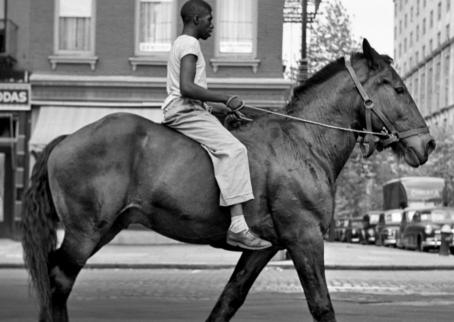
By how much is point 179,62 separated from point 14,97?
77.7 ft

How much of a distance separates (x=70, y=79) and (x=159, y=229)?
77.7 feet

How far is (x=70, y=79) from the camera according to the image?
30.4 meters

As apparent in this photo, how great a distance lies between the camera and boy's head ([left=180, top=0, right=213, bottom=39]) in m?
7.50

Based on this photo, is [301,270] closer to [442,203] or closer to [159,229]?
[159,229]

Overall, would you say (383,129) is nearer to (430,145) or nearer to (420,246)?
(430,145)

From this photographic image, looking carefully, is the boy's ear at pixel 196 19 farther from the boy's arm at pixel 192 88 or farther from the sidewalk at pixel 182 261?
the sidewalk at pixel 182 261

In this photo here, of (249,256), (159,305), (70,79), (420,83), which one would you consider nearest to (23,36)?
(70,79)

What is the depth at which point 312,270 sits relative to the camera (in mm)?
7070

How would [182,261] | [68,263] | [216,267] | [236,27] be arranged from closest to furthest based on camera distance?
[68,263]
[216,267]
[182,261]
[236,27]

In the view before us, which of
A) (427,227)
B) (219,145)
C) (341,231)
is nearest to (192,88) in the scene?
(219,145)

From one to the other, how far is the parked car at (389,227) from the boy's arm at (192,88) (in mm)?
38245

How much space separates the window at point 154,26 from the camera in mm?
30859

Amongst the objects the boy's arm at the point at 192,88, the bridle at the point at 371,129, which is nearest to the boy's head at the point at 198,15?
the boy's arm at the point at 192,88

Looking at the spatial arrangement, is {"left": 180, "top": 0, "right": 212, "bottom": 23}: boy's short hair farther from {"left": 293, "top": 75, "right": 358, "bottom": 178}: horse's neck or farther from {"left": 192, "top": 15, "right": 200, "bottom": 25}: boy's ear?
{"left": 293, "top": 75, "right": 358, "bottom": 178}: horse's neck
